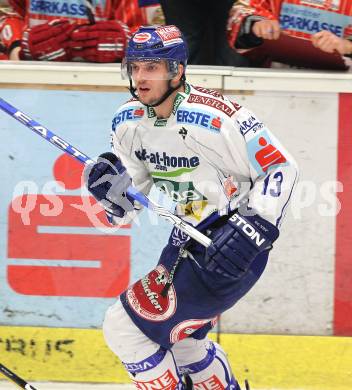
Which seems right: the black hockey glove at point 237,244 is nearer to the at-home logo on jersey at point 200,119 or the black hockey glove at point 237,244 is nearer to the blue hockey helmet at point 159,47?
the at-home logo on jersey at point 200,119

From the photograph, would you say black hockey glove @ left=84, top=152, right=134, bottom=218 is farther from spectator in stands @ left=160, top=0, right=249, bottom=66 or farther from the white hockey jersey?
spectator in stands @ left=160, top=0, right=249, bottom=66

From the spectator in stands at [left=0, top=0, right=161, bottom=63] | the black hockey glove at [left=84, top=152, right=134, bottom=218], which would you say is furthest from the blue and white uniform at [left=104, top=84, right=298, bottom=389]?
the spectator in stands at [left=0, top=0, right=161, bottom=63]

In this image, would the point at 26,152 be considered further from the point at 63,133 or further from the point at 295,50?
the point at 295,50

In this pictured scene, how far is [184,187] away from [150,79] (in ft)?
1.35

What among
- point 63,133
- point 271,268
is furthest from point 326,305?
point 63,133

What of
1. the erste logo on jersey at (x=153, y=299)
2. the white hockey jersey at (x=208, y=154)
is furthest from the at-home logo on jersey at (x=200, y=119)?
the erste logo on jersey at (x=153, y=299)

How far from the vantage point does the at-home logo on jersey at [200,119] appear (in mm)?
3654

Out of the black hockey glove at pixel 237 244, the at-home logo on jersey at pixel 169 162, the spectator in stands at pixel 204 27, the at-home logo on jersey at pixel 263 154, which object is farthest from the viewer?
the spectator in stands at pixel 204 27

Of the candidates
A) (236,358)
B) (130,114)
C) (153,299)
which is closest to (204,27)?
(130,114)

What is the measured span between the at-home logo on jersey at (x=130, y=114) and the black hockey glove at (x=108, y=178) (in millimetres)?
132

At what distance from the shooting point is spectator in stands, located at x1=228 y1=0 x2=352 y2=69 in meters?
4.76

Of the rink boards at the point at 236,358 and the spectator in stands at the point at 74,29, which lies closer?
the rink boards at the point at 236,358

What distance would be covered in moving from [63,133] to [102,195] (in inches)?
37.5

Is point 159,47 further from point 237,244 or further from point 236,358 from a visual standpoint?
point 236,358
